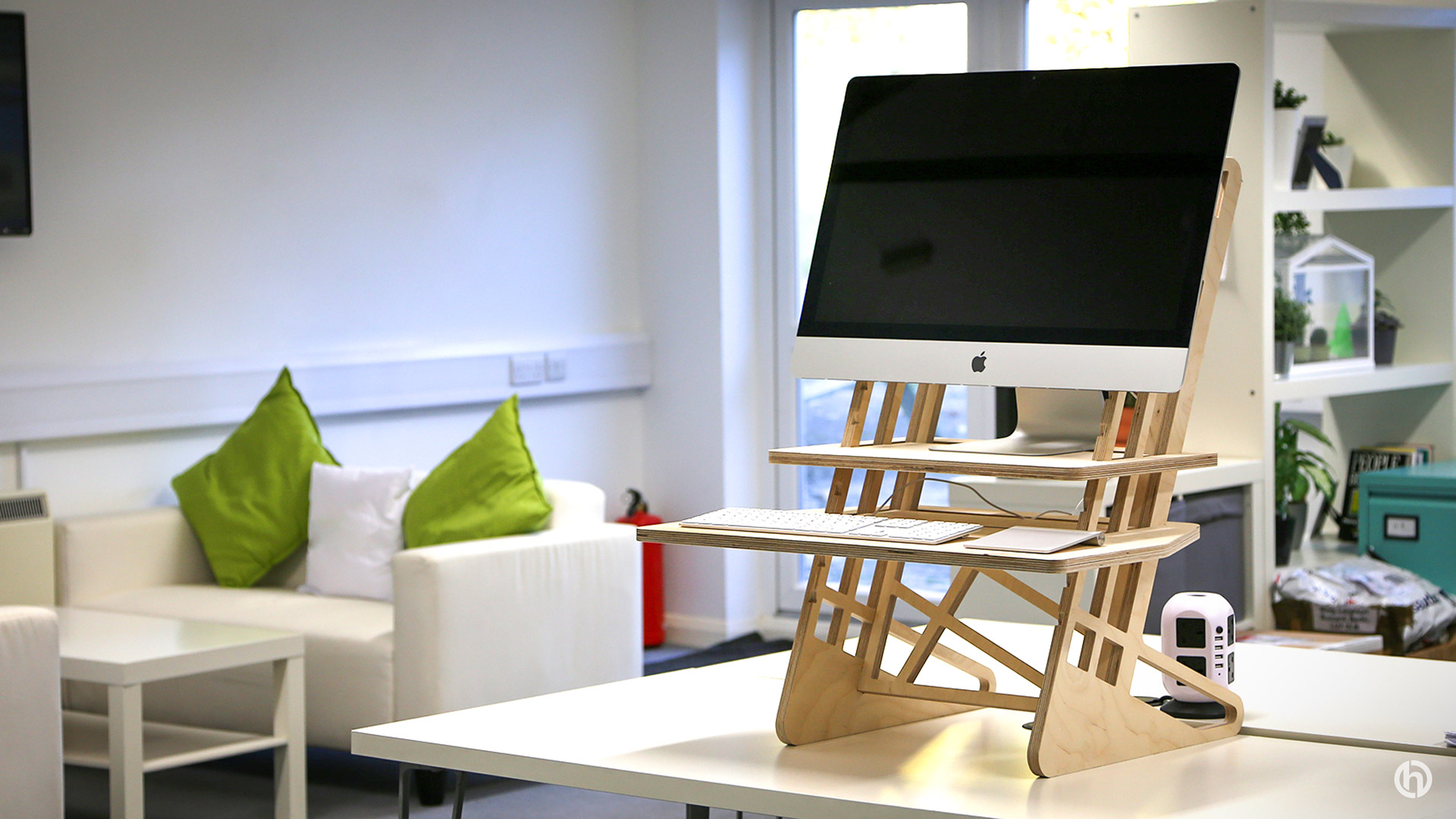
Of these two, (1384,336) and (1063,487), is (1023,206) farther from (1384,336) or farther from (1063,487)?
(1384,336)

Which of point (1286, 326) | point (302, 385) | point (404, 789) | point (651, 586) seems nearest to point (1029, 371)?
point (404, 789)

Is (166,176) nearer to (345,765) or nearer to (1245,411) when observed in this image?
(345,765)

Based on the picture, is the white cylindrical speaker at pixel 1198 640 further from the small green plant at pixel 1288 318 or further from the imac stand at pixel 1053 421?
the small green plant at pixel 1288 318

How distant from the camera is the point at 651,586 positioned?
597 centimetres

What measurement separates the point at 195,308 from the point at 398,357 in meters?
0.67

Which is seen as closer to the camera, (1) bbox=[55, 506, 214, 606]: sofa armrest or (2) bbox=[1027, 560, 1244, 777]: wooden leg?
(2) bbox=[1027, 560, 1244, 777]: wooden leg

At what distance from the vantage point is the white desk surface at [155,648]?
3.45 meters

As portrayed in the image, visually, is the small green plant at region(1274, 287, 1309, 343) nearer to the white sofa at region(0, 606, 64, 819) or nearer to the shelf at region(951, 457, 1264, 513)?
the shelf at region(951, 457, 1264, 513)

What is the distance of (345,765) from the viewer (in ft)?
14.6

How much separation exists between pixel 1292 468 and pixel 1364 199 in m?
0.71

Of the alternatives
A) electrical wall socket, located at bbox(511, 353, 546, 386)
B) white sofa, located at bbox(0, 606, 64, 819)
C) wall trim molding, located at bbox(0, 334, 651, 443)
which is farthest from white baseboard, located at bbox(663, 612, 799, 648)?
white sofa, located at bbox(0, 606, 64, 819)

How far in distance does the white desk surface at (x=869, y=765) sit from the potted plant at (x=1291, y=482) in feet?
7.04

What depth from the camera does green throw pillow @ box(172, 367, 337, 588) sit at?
14.8 ft

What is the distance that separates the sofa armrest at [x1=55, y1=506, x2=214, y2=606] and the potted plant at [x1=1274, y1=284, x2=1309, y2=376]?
2858 mm
